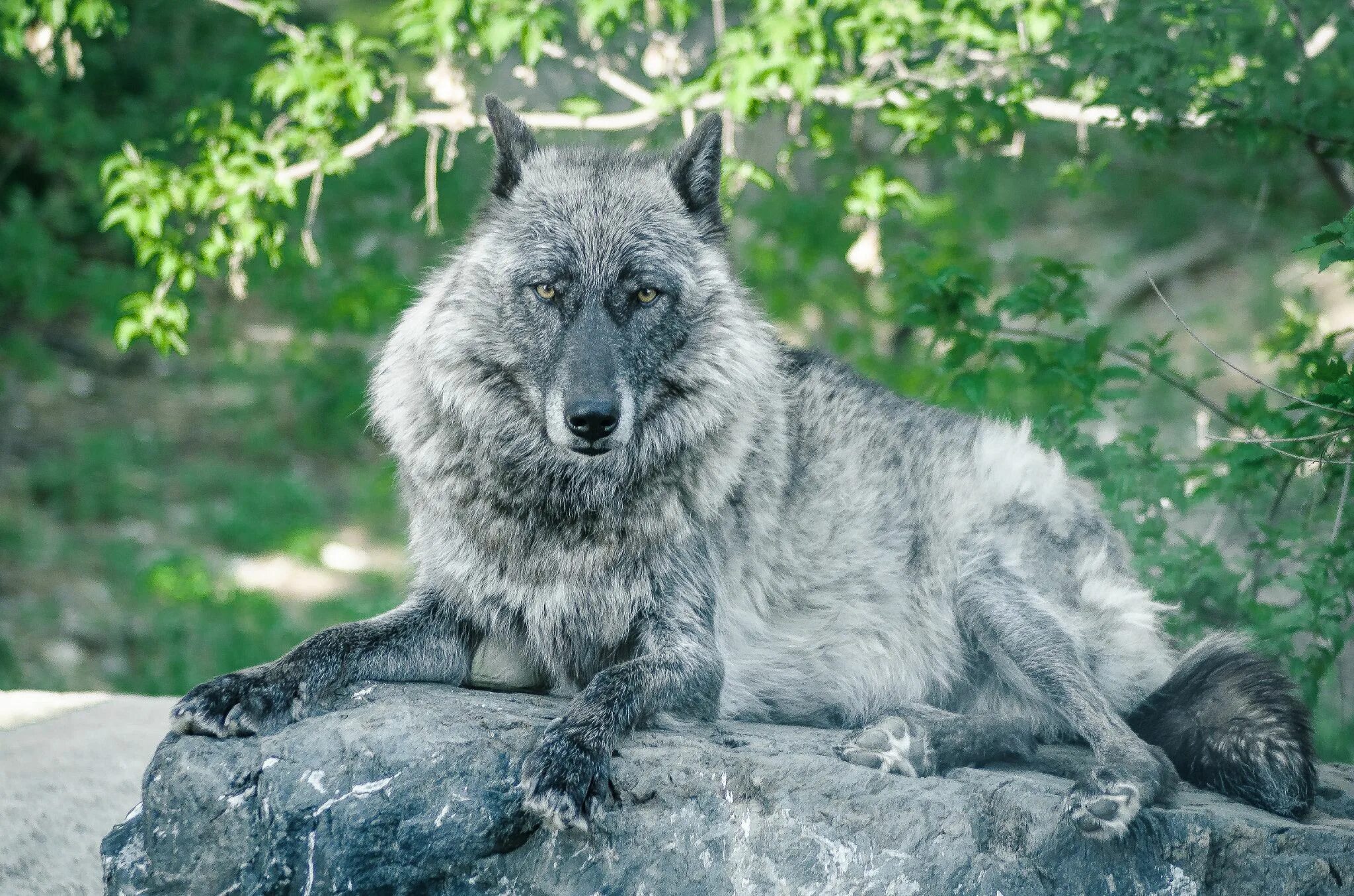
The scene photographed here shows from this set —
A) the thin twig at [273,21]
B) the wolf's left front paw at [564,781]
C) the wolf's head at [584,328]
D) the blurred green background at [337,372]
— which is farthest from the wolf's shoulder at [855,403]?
the thin twig at [273,21]

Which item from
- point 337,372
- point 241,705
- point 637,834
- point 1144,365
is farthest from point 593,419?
point 337,372

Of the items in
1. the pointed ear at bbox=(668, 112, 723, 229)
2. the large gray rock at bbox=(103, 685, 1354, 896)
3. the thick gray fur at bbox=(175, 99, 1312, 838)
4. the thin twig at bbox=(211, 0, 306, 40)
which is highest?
the thin twig at bbox=(211, 0, 306, 40)

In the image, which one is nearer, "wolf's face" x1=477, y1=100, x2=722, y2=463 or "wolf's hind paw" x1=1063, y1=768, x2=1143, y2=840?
"wolf's hind paw" x1=1063, y1=768, x2=1143, y2=840

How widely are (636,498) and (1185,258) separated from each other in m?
11.1

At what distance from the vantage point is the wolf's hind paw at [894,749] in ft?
11.0

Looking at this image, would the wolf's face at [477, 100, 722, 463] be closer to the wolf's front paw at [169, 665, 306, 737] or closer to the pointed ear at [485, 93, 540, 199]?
the pointed ear at [485, 93, 540, 199]

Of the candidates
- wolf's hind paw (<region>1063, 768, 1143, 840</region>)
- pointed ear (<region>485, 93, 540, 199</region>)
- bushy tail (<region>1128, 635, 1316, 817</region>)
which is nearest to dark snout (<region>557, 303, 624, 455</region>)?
pointed ear (<region>485, 93, 540, 199</region>)

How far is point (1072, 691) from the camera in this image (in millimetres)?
3672

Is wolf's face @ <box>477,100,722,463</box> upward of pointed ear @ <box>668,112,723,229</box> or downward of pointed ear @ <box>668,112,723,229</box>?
downward

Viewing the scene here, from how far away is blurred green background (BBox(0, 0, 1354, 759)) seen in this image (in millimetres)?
5160

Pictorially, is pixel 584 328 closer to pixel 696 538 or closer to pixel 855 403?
pixel 696 538

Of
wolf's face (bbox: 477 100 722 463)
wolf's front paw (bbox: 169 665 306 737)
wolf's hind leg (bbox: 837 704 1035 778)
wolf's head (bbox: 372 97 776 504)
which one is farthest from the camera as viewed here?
wolf's head (bbox: 372 97 776 504)

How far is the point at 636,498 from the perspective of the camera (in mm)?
3814

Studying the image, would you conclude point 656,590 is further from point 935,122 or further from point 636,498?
point 935,122
